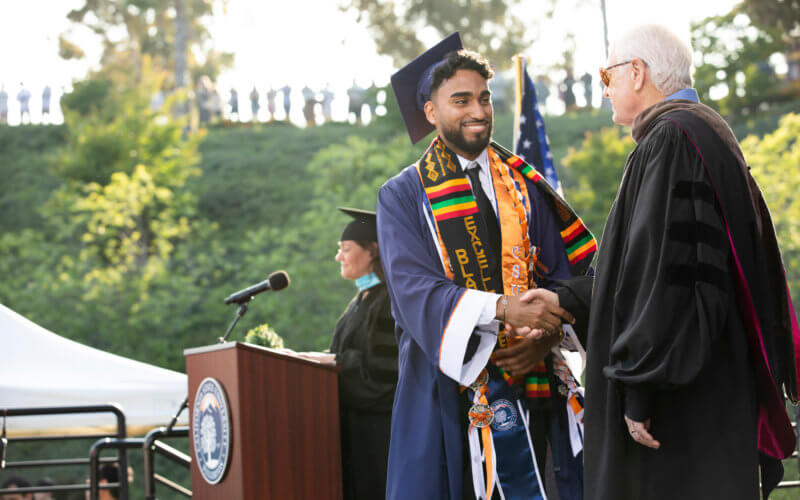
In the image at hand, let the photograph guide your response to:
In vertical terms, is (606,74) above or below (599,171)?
below

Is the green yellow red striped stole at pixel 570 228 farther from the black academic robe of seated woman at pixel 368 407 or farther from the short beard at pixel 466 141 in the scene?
the black academic robe of seated woman at pixel 368 407

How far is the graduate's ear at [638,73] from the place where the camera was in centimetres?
257

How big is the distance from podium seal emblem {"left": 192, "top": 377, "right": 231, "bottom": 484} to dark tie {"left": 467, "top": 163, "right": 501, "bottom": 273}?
1.30 meters

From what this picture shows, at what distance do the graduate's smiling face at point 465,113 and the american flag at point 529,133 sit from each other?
1.65 m

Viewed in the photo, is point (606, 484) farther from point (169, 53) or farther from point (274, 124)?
point (169, 53)

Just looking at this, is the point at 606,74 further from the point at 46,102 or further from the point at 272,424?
the point at 46,102

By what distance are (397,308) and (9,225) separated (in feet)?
69.1

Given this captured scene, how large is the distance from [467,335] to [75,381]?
4.52m

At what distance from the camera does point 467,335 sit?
9.43ft

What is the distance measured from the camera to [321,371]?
4.20 meters

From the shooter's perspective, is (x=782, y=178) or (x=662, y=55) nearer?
(x=662, y=55)

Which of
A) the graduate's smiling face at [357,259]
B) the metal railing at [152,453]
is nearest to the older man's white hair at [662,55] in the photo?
the graduate's smiling face at [357,259]

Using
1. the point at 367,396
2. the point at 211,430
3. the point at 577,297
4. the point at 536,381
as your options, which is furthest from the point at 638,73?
the point at 367,396

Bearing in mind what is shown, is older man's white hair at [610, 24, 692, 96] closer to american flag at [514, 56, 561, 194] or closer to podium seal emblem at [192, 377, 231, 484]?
podium seal emblem at [192, 377, 231, 484]
